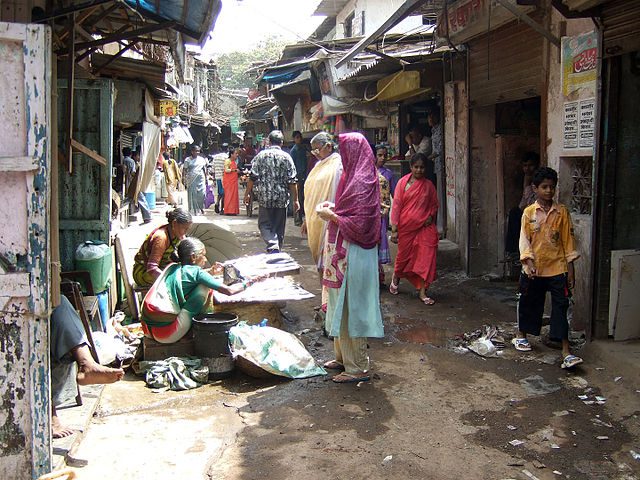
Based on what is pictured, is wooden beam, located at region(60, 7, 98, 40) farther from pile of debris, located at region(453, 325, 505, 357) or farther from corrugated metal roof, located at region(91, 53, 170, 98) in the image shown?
pile of debris, located at region(453, 325, 505, 357)

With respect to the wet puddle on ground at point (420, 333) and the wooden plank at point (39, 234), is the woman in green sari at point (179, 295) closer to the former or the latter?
the wet puddle on ground at point (420, 333)

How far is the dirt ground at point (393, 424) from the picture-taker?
385 cm

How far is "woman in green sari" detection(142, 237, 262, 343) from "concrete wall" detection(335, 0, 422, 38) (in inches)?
472

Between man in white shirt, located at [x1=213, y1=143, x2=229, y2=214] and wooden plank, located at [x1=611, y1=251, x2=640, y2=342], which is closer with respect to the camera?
wooden plank, located at [x1=611, y1=251, x2=640, y2=342]

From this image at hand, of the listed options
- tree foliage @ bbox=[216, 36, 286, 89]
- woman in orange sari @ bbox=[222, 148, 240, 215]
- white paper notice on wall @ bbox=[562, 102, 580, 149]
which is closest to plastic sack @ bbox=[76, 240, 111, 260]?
white paper notice on wall @ bbox=[562, 102, 580, 149]

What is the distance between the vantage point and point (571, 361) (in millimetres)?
5367

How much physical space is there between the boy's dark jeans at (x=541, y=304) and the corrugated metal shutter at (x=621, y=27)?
5.92 feet

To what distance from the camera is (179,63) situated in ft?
23.3

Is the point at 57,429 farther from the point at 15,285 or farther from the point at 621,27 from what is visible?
the point at 621,27

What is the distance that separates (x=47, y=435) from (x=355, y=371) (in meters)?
2.59

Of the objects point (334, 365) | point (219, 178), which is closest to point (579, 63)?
point (334, 365)

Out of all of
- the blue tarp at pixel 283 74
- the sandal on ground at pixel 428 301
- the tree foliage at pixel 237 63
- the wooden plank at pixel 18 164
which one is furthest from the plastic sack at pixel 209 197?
the tree foliage at pixel 237 63

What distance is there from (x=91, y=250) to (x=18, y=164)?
3.15 metres

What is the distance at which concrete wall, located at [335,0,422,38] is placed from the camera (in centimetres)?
1650
